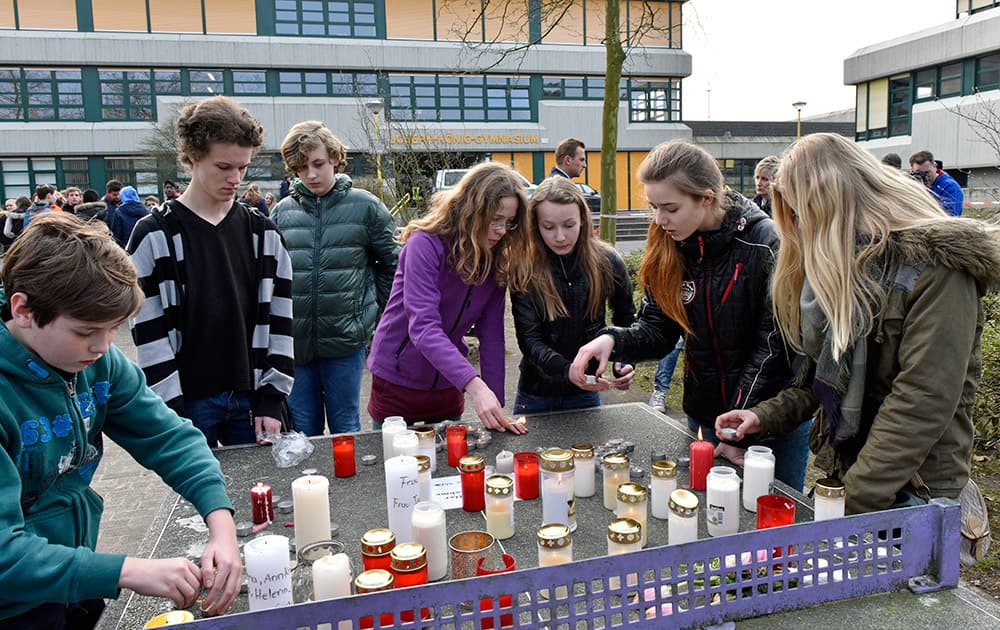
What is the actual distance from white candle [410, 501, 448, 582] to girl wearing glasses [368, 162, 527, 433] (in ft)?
3.32

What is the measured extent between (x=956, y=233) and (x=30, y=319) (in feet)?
6.99

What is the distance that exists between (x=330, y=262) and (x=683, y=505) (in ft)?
8.75

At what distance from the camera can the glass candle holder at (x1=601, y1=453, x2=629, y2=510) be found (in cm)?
222

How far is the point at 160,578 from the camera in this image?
155 cm

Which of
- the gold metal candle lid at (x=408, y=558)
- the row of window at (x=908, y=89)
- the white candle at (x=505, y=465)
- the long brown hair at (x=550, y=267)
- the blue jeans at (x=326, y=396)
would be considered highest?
the row of window at (x=908, y=89)

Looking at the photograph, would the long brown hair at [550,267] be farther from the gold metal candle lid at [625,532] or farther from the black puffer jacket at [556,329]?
the gold metal candle lid at [625,532]

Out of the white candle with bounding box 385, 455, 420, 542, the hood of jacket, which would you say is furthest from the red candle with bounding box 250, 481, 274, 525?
the hood of jacket

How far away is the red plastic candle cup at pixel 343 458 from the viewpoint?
2.52 meters

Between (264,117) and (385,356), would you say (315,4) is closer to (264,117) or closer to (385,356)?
(264,117)

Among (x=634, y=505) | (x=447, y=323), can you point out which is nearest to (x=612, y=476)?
(x=634, y=505)

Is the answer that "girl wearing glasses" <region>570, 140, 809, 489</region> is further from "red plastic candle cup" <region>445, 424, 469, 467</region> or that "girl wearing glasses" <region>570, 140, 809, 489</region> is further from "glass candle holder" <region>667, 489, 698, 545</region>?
"glass candle holder" <region>667, 489, 698, 545</region>

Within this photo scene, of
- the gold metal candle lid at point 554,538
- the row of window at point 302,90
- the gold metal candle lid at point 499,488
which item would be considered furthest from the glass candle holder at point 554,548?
the row of window at point 302,90

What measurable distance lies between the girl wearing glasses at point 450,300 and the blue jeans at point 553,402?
0.15 meters

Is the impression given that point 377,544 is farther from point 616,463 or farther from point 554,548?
point 616,463
